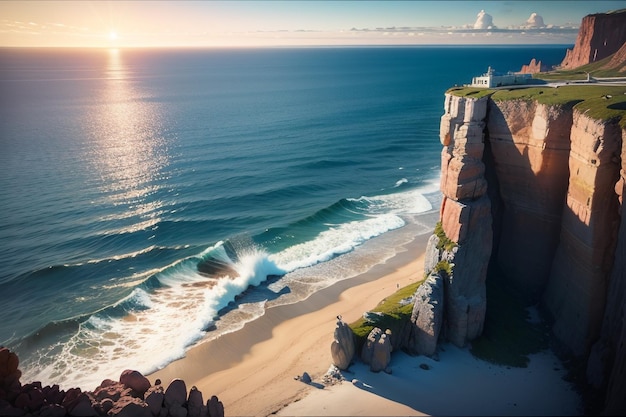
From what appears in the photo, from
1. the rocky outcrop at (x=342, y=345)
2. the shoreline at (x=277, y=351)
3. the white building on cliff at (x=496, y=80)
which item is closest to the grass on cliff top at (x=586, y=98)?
the white building on cliff at (x=496, y=80)

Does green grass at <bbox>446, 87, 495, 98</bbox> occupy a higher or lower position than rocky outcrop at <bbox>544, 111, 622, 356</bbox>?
higher

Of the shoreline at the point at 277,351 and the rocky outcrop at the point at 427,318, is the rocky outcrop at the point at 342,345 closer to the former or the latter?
the shoreline at the point at 277,351

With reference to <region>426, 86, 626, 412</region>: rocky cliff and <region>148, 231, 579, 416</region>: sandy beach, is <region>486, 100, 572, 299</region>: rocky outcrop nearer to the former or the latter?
<region>426, 86, 626, 412</region>: rocky cliff

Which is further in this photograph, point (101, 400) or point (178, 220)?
point (178, 220)

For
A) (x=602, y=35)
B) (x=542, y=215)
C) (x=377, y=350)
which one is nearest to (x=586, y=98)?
(x=542, y=215)

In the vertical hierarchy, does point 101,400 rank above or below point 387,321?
below

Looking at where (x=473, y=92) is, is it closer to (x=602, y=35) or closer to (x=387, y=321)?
(x=387, y=321)

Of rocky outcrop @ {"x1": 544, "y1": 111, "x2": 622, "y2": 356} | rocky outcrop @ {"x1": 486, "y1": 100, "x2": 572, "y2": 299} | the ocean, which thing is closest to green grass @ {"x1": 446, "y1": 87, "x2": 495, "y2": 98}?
rocky outcrop @ {"x1": 486, "y1": 100, "x2": 572, "y2": 299}
